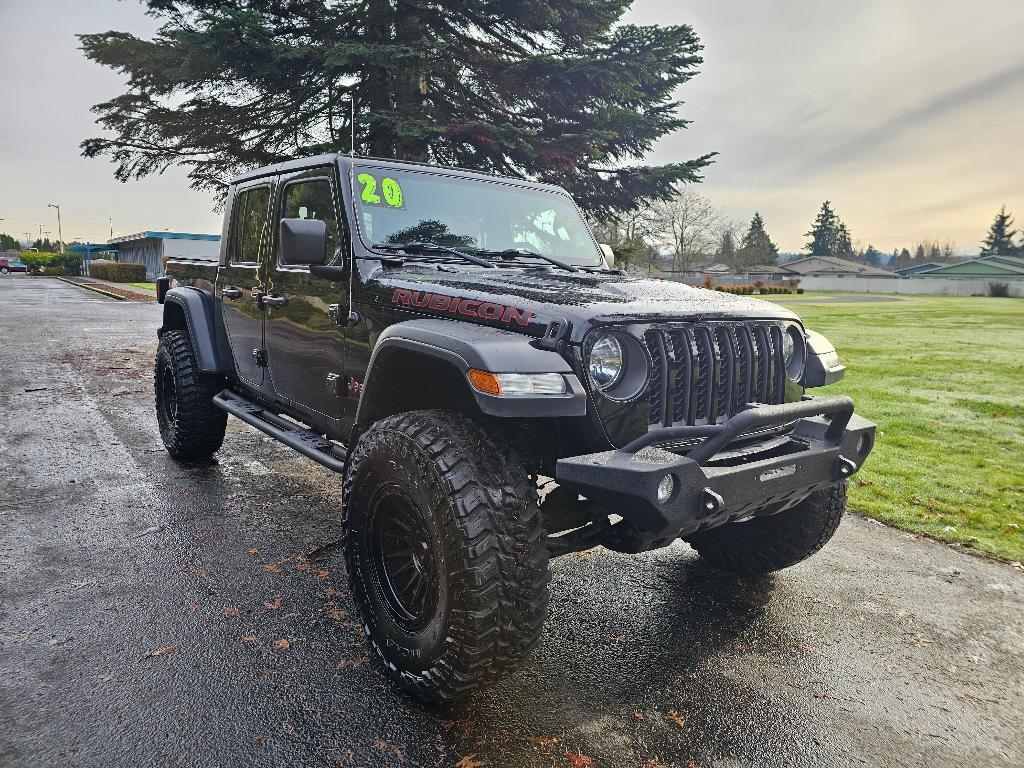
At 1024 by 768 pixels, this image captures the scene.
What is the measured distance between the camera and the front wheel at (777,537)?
3588mm

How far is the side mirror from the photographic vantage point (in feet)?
10.9

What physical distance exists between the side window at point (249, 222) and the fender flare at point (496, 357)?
2236mm

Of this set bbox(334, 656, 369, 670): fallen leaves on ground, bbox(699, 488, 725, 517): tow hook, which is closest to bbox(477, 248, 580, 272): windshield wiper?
bbox(699, 488, 725, 517): tow hook

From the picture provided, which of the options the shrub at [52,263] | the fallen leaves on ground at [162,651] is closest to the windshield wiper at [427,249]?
the fallen leaves on ground at [162,651]

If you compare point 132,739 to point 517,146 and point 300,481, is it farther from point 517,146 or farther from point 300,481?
point 517,146

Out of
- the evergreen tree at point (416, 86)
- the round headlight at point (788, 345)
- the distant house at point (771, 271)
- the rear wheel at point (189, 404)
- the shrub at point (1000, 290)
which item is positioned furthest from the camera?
the distant house at point (771, 271)

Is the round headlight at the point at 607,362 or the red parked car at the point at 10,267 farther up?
the round headlight at the point at 607,362

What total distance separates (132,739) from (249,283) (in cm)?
297

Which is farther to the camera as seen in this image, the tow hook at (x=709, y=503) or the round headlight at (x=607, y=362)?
the round headlight at (x=607, y=362)

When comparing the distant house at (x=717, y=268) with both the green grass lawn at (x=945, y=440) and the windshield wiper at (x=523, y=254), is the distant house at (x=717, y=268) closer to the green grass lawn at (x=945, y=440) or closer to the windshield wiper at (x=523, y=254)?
the green grass lawn at (x=945, y=440)

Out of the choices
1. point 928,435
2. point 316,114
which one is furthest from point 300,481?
point 316,114

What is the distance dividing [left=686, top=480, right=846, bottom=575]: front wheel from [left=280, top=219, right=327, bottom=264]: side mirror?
2420mm

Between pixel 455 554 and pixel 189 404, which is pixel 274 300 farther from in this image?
pixel 455 554

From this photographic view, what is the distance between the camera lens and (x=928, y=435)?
24.6 ft
